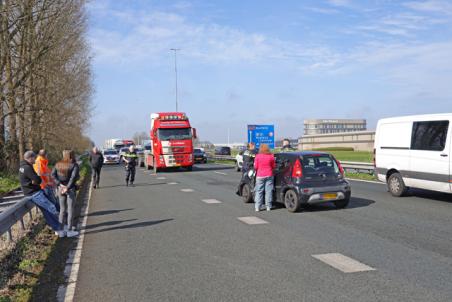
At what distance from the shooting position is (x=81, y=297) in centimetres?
529

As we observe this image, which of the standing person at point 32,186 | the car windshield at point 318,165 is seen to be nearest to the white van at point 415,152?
the car windshield at point 318,165

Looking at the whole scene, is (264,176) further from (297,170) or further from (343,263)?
(343,263)

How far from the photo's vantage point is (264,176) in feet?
38.3

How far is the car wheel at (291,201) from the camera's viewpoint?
11.1 m

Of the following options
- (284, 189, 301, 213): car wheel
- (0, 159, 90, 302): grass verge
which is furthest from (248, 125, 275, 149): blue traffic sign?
(0, 159, 90, 302): grass verge

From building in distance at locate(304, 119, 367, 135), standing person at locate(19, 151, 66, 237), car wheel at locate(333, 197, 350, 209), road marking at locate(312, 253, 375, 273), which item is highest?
building in distance at locate(304, 119, 367, 135)

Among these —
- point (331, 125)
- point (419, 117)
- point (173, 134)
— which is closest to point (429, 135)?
point (419, 117)

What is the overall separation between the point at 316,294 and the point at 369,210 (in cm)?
652

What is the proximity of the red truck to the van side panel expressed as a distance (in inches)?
679

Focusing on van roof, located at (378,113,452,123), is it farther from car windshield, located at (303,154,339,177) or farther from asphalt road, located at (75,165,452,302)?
car windshield, located at (303,154,339,177)

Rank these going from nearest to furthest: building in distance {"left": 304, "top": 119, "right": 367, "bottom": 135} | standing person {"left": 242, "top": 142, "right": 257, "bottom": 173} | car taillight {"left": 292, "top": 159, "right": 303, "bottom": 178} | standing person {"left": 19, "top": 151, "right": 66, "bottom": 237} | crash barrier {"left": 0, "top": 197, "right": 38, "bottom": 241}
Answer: crash barrier {"left": 0, "top": 197, "right": 38, "bottom": 241} < standing person {"left": 19, "top": 151, "right": 66, "bottom": 237} < car taillight {"left": 292, "top": 159, "right": 303, "bottom": 178} < standing person {"left": 242, "top": 142, "right": 257, "bottom": 173} < building in distance {"left": 304, "top": 119, "right": 367, "bottom": 135}

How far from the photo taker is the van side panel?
13.0 meters

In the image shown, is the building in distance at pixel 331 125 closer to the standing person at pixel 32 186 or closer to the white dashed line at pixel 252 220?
the white dashed line at pixel 252 220

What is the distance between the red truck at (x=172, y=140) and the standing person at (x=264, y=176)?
1830 centimetres
